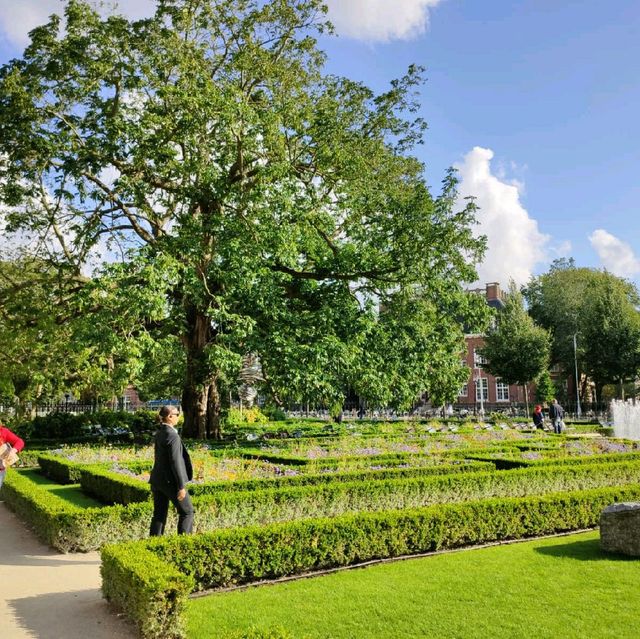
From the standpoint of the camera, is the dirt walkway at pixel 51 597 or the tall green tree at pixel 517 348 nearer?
the dirt walkway at pixel 51 597

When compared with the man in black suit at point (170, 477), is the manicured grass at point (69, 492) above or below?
below

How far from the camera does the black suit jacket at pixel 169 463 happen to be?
714 centimetres

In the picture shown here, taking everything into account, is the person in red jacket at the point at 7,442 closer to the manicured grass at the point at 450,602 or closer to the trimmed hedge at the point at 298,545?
the trimmed hedge at the point at 298,545

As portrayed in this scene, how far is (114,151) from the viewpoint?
16594 mm

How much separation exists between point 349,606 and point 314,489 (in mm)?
3754

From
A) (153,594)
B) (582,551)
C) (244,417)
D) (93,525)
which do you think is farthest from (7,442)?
(244,417)

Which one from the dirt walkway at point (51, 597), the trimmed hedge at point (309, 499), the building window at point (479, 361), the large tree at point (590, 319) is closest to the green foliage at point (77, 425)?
the trimmed hedge at point (309, 499)

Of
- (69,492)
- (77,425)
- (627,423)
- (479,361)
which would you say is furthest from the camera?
(479,361)

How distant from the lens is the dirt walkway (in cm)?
558

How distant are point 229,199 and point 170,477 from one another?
11.8m

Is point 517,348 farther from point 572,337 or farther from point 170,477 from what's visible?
point 170,477

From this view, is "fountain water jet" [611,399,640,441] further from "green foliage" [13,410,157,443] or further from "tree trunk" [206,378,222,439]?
"green foliage" [13,410,157,443]

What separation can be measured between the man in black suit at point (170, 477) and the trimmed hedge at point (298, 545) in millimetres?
526

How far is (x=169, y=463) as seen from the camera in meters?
7.22
